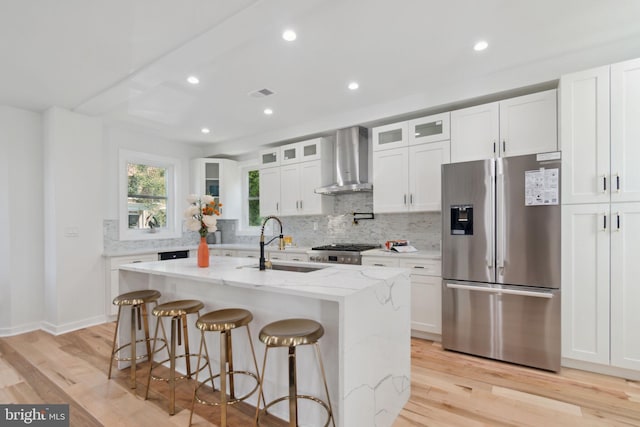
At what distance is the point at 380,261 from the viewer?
362cm

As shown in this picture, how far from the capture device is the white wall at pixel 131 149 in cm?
457

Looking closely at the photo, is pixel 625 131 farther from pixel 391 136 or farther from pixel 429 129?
pixel 391 136

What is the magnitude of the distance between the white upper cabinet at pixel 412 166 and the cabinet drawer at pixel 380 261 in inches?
24.3

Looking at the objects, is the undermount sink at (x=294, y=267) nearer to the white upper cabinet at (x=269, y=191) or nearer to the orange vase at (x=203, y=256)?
the orange vase at (x=203, y=256)

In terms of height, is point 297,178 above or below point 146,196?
above

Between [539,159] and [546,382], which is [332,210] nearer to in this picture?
[539,159]

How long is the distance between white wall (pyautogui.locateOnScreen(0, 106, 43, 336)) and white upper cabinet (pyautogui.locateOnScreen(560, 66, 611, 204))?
5587 mm

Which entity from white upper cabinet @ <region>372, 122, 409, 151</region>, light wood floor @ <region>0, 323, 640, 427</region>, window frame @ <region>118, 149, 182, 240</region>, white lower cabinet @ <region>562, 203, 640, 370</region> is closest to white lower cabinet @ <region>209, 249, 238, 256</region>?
→ window frame @ <region>118, 149, 182, 240</region>

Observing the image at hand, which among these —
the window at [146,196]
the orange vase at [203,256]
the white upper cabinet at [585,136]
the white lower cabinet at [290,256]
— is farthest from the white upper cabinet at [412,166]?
the window at [146,196]

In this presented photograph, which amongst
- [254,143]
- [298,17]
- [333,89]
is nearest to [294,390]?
[298,17]

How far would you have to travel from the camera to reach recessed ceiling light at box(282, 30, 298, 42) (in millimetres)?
2373

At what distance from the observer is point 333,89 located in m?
3.46

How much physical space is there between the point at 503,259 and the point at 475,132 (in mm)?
1322

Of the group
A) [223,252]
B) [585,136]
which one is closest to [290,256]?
[223,252]
